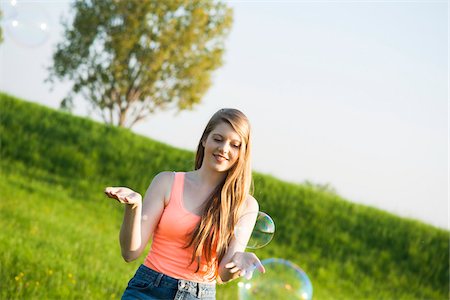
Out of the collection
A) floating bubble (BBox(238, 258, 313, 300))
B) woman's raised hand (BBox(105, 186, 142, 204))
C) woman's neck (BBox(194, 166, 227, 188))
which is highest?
woman's neck (BBox(194, 166, 227, 188))

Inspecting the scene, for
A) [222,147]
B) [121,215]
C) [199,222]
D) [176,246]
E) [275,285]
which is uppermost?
[222,147]

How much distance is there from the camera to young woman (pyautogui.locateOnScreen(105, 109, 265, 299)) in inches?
118

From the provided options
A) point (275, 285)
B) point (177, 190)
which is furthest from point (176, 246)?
point (275, 285)

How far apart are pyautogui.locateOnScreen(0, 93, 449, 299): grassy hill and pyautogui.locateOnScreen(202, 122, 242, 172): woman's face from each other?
4.69 m

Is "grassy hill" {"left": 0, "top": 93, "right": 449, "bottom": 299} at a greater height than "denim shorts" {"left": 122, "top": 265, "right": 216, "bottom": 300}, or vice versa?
"denim shorts" {"left": 122, "top": 265, "right": 216, "bottom": 300}

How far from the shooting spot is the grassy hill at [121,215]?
9.42 meters

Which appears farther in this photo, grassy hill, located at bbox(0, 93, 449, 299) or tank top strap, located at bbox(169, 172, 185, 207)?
grassy hill, located at bbox(0, 93, 449, 299)

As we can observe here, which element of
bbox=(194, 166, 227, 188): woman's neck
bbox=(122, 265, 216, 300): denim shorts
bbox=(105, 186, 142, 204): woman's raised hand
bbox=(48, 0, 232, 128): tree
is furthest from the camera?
bbox=(48, 0, 232, 128): tree

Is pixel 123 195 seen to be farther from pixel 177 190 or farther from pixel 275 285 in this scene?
pixel 275 285

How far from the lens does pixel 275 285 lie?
3.85 metres

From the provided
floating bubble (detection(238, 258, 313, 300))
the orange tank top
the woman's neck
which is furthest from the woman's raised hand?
floating bubble (detection(238, 258, 313, 300))

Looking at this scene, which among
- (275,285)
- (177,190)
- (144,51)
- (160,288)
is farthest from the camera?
(144,51)

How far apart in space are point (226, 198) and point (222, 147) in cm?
24

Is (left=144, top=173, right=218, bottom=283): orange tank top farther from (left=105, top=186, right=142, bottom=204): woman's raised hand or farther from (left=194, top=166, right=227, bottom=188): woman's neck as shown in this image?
(left=105, top=186, right=142, bottom=204): woman's raised hand
